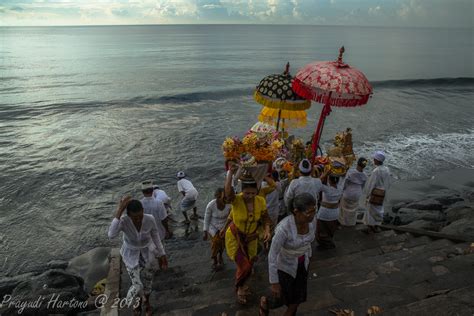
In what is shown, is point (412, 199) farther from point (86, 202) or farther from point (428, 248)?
point (86, 202)

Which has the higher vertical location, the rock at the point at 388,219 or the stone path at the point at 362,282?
the stone path at the point at 362,282

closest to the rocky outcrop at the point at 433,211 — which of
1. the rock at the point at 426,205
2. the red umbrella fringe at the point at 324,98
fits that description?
the rock at the point at 426,205

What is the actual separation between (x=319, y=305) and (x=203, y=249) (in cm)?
389

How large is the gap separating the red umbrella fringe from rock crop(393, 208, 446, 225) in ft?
18.4

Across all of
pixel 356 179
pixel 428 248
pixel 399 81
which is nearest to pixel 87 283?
pixel 356 179

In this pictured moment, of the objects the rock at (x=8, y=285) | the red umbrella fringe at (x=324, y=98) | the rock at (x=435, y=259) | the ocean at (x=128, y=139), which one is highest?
the red umbrella fringe at (x=324, y=98)

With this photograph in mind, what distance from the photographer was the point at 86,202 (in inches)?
479

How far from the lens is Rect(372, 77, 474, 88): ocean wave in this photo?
39.4 meters

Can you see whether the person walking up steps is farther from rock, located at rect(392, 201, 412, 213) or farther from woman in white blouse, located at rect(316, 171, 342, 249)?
rock, located at rect(392, 201, 412, 213)

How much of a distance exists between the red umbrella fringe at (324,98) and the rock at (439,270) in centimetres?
289

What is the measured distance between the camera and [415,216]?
10453 mm

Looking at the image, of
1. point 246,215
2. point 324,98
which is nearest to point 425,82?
point 324,98

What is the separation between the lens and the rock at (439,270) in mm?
4750

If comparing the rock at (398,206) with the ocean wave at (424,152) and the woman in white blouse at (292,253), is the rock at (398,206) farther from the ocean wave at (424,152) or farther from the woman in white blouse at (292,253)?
the woman in white blouse at (292,253)
